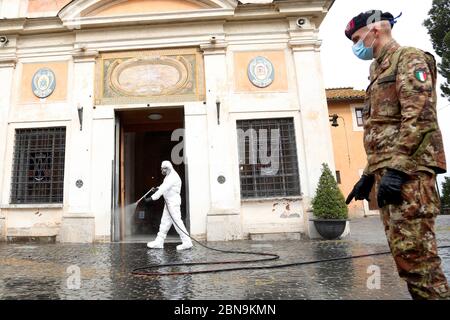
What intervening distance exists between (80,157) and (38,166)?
1.44m

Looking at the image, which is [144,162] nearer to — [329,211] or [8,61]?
[8,61]

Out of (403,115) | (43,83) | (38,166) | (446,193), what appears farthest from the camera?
(446,193)

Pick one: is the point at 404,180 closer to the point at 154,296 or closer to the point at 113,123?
the point at 154,296

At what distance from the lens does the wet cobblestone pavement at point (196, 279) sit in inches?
133

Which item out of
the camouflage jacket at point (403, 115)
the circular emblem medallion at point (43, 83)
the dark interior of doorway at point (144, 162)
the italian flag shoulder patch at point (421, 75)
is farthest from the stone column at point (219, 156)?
the italian flag shoulder patch at point (421, 75)

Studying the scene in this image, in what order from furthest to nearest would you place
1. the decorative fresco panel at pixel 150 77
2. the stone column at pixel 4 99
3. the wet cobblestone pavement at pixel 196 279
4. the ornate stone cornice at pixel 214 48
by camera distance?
the ornate stone cornice at pixel 214 48 → the decorative fresco panel at pixel 150 77 → the stone column at pixel 4 99 → the wet cobblestone pavement at pixel 196 279

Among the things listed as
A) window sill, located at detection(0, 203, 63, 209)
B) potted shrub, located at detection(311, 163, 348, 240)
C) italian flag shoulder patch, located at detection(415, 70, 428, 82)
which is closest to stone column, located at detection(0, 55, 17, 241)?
window sill, located at detection(0, 203, 63, 209)

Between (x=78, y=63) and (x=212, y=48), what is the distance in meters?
4.07

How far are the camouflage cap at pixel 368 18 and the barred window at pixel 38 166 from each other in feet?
28.7

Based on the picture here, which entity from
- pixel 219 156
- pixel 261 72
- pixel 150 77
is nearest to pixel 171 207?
pixel 219 156

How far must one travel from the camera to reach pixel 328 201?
7.90 meters

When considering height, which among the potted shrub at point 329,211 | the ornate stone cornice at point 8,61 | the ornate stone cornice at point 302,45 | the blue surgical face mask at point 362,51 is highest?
the ornate stone cornice at point 8,61

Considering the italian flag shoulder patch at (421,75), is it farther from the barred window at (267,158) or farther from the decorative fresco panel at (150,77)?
the decorative fresco panel at (150,77)

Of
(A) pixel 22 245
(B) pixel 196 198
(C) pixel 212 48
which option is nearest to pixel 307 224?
(B) pixel 196 198
